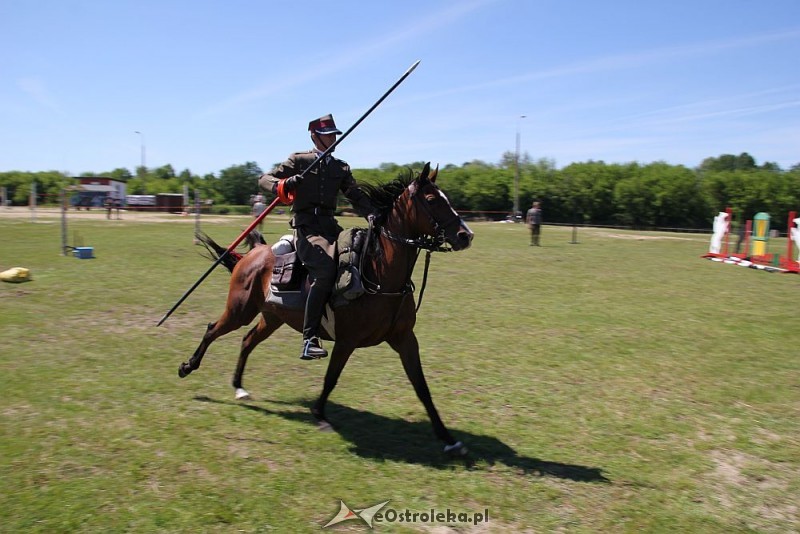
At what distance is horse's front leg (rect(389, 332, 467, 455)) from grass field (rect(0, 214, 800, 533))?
0.16 metres

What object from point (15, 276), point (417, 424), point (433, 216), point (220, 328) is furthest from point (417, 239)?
point (15, 276)

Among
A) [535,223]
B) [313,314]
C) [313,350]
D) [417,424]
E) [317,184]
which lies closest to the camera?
[313,350]

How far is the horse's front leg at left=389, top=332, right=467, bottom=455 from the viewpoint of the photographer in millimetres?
5606

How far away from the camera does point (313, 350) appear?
5.93m

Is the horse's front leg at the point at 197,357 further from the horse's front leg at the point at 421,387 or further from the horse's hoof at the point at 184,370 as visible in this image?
the horse's front leg at the point at 421,387

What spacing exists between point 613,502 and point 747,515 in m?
1.01

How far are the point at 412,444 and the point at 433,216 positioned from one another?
7.50 ft

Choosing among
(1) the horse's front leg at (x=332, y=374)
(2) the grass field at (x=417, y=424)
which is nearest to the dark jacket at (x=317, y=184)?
(1) the horse's front leg at (x=332, y=374)

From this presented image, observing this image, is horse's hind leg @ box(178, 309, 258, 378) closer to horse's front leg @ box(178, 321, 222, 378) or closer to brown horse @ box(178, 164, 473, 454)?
horse's front leg @ box(178, 321, 222, 378)

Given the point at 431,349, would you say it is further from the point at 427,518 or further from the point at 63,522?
the point at 63,522

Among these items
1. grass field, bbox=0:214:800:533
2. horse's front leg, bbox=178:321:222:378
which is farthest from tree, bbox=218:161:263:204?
horse's front leg, bbox=178:321:222:378

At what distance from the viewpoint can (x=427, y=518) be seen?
14.5ft

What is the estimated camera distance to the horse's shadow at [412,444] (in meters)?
5.31

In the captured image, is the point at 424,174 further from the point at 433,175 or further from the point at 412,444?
the point at 412,444
